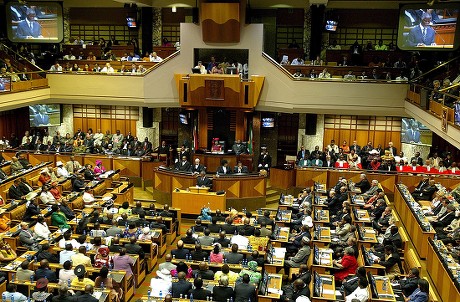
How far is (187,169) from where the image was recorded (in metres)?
18.5

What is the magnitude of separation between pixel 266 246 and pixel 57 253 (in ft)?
15.8

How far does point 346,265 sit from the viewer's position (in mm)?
10969

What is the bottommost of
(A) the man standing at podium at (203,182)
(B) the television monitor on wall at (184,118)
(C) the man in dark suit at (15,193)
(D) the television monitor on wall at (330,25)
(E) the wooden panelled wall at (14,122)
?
(C) the man in dark suit at (15,193)

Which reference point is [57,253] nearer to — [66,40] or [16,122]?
[16,122]

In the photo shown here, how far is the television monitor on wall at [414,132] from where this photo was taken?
2119cm

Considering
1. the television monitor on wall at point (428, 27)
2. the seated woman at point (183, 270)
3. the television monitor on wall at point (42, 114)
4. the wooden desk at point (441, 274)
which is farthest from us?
the television monitor on wall at point (42, 114)

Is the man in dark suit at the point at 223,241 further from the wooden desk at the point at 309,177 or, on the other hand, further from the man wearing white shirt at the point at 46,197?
the wooden desk at the point at 309,177

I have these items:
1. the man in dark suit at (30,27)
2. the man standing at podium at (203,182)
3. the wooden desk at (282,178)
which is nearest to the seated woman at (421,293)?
the man standing at podium at (203,182)

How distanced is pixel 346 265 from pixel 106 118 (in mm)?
17227

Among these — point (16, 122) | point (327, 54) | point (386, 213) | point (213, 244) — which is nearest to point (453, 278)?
point (386, 213)

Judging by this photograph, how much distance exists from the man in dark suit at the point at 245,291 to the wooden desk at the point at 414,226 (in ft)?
18.7

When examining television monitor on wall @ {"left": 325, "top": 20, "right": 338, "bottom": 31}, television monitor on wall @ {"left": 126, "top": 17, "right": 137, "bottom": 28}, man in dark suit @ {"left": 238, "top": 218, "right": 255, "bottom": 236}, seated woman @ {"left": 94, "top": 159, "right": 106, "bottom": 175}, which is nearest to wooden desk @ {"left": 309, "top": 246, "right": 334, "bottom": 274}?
man in dark suit @ {"left": 238, "top": 218, "right": 255, "bottom": 236}

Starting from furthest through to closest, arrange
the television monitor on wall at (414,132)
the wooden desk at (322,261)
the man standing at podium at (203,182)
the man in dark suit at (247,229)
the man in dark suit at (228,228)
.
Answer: the television monitor on wall at (414,132)
the man standing at podium at (203,182)
the man in dark suit at (228,228)
the man in dark suit at (247,229)
the wooden desk at (322,261)

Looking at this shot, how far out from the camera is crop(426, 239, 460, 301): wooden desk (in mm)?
9967
